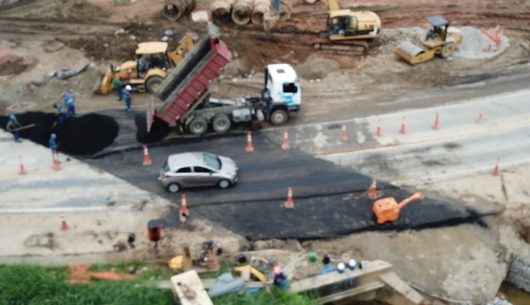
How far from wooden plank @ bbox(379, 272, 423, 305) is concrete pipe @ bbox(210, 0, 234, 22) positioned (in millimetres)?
22944

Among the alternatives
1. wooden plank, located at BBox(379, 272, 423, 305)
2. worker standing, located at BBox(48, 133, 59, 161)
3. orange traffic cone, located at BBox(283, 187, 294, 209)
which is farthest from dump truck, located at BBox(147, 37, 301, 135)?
wooden plank, located at BBox(379, 272, 423, 305)

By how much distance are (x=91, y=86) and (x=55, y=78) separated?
2074mm

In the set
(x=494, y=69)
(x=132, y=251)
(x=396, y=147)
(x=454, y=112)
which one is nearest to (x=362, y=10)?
(x=494, y=69)

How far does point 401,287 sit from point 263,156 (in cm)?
938

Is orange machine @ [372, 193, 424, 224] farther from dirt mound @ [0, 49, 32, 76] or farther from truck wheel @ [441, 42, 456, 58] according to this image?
dirt mound @ [0, 49, 32, 76]

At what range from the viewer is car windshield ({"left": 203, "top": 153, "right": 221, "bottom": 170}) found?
2777cm

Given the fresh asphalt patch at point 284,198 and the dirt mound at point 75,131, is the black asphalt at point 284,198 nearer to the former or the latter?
the fresh asphalt patch at point 284,198

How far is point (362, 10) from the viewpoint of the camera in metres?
45.1

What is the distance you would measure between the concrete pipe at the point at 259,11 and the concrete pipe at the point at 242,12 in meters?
0.30

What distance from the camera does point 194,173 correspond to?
27.4 meters

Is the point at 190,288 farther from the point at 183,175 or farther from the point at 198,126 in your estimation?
the point at 198,126

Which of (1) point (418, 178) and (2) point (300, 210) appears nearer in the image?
(2) point (300, 210)

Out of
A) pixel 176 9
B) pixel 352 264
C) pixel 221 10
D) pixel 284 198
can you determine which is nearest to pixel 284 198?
pixel 284 198

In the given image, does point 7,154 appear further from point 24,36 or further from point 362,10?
point 362,10
